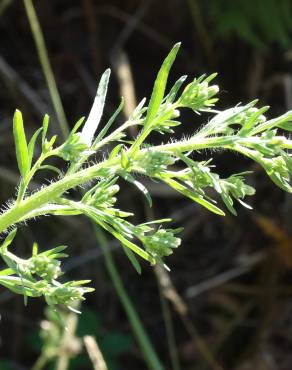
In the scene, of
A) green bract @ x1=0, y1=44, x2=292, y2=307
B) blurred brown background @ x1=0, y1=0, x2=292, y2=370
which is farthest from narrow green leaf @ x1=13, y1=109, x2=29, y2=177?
blurred brown background @ x1=0, y1=0, x2=292, y2=370

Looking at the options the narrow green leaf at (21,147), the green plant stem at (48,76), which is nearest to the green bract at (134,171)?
the narrow green leaf at (21,147)

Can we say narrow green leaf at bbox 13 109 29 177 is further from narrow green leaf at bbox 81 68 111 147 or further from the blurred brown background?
the blurred brown background

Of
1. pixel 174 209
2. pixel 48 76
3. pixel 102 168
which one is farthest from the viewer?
pixel 174 209

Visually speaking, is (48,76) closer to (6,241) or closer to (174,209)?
(174,209)

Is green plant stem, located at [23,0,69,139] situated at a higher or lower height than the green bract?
higher

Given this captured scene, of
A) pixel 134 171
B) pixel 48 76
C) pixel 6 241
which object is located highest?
pixel 48 76

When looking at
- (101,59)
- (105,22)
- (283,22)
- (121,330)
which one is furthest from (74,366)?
(283,22)

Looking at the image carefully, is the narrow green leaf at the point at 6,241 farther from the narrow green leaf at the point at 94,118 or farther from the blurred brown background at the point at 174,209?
the blurred brown background at the point at 174,209

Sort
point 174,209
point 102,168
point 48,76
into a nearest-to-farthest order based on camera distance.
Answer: point 102,168 < point 48,76 < point 174,209

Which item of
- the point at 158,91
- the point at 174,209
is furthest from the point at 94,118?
the point at 174,209
